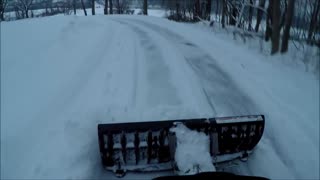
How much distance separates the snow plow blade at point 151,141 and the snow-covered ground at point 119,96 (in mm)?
182

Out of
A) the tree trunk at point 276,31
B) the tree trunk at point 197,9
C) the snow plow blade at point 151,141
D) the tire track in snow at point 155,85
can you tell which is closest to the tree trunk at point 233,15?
the tree trunk at point 197,9

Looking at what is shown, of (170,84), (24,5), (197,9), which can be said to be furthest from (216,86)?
(24,5)

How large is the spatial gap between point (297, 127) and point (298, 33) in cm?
726

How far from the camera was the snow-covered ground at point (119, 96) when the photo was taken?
12.9 feet

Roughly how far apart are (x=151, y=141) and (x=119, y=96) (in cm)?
208

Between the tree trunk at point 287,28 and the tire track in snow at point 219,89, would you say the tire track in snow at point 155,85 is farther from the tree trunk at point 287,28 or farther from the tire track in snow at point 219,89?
the tree trunk at point 287,28

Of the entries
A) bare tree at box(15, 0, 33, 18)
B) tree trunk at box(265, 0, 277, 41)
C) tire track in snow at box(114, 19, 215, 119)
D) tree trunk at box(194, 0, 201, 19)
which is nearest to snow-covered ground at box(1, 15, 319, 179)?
tire track in snow at box(114, 19, 215, 119)

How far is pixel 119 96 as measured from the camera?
18.7 feet

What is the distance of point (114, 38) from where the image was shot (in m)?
10.6

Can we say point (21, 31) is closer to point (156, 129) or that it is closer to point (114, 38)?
point (114, 38)

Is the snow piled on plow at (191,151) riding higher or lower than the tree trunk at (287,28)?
lower

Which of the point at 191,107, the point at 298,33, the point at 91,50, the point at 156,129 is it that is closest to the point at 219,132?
the point at 156,129

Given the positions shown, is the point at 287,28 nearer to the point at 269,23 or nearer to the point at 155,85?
the point at 269,23

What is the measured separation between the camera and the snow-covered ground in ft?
12.9
